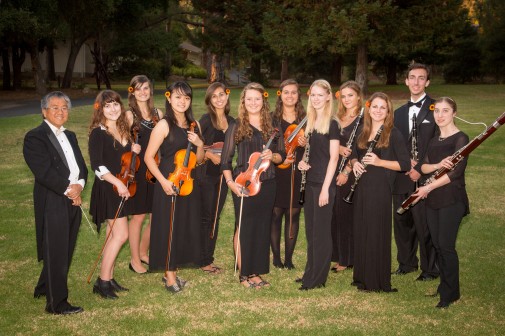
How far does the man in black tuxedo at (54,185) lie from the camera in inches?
225

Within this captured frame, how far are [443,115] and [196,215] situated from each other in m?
2.87

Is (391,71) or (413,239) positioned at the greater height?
(391,71)

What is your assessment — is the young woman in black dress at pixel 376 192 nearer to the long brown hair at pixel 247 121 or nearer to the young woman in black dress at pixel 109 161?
the long brown hair at pixel 247 121

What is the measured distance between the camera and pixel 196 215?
6812 millimetres

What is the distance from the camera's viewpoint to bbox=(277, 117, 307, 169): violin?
22.7 ft

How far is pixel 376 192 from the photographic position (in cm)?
670

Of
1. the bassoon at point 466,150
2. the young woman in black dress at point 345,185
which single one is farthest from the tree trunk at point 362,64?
the bassoon at point 466,150

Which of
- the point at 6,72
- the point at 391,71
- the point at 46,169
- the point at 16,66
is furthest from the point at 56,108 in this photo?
the point at 391,71

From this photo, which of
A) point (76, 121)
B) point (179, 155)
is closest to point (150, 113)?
point (179, 155)

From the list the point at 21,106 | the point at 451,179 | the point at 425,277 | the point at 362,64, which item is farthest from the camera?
the point at 362,64

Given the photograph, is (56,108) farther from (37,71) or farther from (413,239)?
(37,71)

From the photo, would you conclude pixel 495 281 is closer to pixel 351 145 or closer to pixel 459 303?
pixel 459 303

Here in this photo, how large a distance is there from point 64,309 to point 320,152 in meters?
3.16

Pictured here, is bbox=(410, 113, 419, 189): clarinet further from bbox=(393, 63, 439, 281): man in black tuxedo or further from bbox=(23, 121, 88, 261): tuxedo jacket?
bbox=(23, 121, 88, 261): tuxedo jacket
